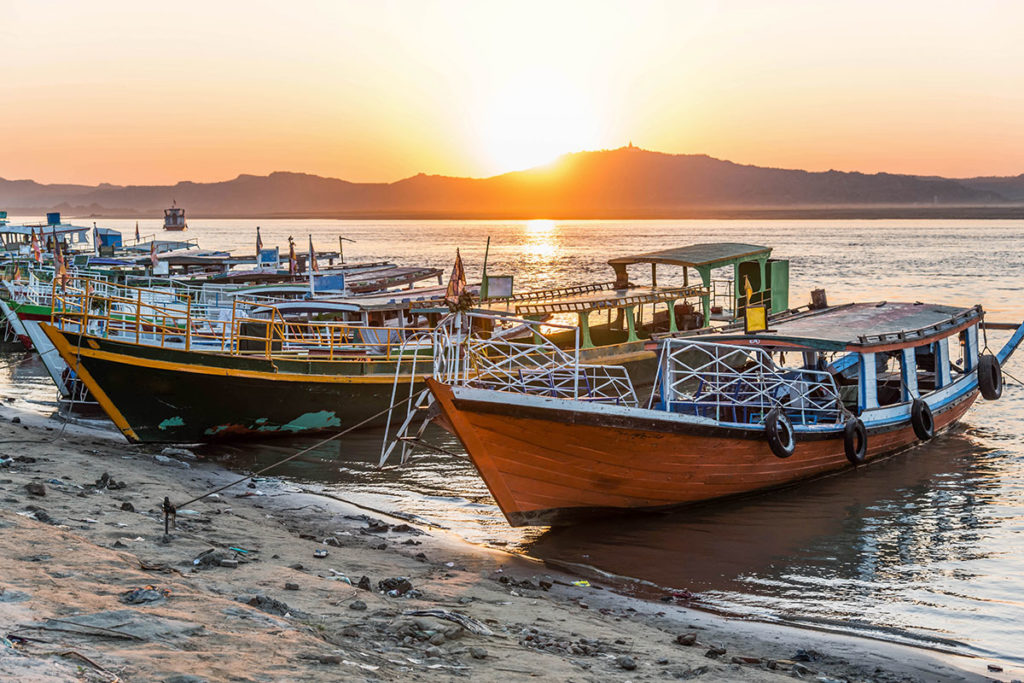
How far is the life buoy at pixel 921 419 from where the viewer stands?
52.7 feet

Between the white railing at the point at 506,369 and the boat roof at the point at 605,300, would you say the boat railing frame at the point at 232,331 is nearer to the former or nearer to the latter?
the white railing at the point at 506,369

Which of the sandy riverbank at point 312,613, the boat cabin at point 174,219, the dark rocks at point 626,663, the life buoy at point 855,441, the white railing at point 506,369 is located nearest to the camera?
the sandy riverbank at point 312,613

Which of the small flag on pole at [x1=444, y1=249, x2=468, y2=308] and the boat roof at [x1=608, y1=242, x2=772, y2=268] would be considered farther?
the boat roof at [x1=608, y1=242, x2=772, y2=268]

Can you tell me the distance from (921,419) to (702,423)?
221 inches

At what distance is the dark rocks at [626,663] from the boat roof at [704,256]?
15.6m

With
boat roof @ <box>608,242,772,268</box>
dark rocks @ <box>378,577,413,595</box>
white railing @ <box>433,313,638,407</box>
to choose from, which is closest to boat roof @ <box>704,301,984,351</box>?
white railing @ <box>433,313,638,407</box>

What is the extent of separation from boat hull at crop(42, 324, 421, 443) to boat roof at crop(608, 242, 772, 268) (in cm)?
803

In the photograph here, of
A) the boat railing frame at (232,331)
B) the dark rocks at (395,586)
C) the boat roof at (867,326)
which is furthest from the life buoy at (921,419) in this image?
the dark rocks at (395,586)

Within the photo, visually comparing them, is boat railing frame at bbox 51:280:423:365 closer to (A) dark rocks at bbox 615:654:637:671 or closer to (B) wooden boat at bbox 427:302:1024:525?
(B) wooden boat at bbox 427:302:1024:525

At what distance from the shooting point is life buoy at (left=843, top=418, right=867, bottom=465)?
48.2ft

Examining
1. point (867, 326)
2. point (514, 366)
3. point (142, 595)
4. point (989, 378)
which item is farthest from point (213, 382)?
point (989, 378)

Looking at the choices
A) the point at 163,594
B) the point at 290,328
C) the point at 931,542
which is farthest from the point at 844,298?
the point at 163,594

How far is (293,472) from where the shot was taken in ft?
51.8

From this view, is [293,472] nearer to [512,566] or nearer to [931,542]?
[512,566]
